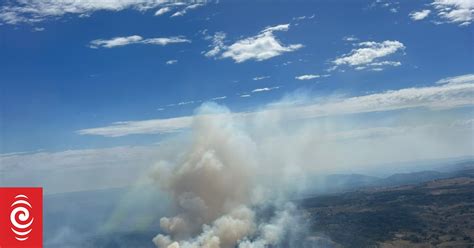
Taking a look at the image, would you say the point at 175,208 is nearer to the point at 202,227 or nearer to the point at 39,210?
the point at 202,227

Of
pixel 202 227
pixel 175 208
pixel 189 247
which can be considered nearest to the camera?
pixel 189 247

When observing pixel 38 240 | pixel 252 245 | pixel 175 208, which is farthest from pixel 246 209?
pixel 38 240

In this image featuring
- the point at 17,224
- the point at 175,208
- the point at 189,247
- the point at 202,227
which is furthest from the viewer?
the point at 175,208

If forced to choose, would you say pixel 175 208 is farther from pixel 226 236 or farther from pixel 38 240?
pixel 38 240

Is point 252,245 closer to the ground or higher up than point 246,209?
closer to the ground

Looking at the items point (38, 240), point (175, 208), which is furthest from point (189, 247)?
point (38, 240)

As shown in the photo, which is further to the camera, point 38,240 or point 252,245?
point 252,245

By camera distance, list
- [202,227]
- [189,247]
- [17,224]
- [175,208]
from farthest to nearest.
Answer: [175,208] < [202,227] < [189,247] < [17,224]

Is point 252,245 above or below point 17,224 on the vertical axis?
below

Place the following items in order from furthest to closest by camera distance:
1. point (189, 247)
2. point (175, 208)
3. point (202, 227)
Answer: point (175, 208) < point (202, 227) < point (189, 247)
